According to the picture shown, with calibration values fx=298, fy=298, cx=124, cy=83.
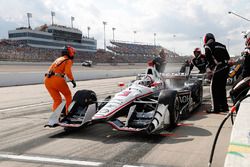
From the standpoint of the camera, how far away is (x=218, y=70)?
→ 26.9 feet

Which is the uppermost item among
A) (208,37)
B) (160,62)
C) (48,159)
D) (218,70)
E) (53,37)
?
(53,37)

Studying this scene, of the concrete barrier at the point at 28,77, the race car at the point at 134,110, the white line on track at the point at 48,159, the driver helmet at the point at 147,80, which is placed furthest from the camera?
the concrete barrier at the point at 28,77

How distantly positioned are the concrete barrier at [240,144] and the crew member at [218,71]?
3.85 m

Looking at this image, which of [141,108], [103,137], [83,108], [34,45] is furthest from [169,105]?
[34,45]

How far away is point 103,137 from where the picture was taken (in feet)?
18.9

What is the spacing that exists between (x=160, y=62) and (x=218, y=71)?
2.21 m

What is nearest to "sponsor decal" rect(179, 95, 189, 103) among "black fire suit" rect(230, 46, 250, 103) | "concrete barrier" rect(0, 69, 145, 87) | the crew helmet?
"black fire suit" rect(230, 46, 250, 103)

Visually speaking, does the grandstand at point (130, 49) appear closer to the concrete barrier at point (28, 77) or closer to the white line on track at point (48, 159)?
the concrete barrier at point (28, 77)

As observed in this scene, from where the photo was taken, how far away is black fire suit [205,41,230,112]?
818 centimetres

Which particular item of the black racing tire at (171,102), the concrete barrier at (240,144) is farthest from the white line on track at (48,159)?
the black racing tire at (171,102)

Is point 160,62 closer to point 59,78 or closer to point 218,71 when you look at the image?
point 218,71

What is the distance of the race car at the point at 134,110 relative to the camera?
226 inches

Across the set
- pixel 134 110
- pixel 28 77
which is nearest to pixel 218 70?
pixel 134 110

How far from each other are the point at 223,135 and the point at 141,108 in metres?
1.91
